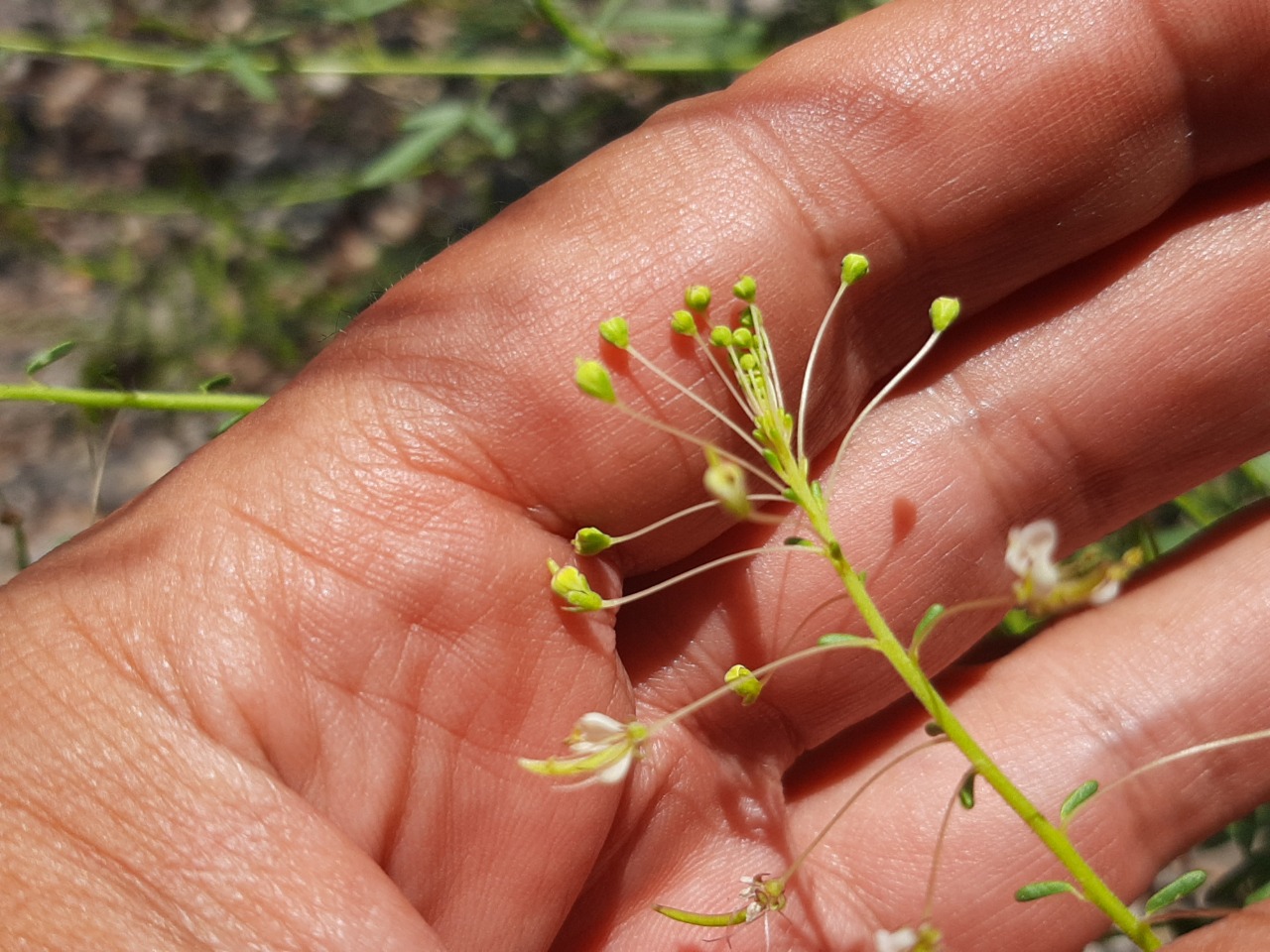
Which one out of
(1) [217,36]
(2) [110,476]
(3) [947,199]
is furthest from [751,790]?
(1) [217,36]

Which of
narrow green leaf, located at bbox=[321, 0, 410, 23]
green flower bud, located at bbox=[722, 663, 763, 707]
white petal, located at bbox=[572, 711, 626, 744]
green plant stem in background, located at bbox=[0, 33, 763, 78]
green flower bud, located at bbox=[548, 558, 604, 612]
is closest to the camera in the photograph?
white petal, located at bbox=[572, 711, 626, 744]

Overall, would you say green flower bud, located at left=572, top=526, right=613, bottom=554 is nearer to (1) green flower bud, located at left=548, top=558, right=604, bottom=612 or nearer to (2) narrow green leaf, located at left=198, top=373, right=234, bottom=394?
(1) green flower bud, located at left=548, top=558, right=604, bottom=612

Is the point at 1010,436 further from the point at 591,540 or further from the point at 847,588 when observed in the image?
the point at 591,540

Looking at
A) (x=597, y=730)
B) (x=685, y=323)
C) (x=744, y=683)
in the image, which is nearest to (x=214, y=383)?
(x=685, y=323)

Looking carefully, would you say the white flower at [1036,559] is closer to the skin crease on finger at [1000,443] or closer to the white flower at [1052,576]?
the white flower at [1052,576]

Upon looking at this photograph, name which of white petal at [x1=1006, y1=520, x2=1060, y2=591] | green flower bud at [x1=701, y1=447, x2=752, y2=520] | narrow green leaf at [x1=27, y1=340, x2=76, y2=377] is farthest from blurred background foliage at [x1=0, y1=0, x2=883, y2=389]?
white petal at [x1=1006, y1=520, x2=1060, y2=591]

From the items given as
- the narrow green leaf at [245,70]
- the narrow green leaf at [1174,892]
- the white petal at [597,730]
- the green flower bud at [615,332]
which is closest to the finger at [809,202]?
the green flower bud at [615,332]

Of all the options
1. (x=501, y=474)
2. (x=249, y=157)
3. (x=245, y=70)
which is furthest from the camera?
(x=249, y=157)
